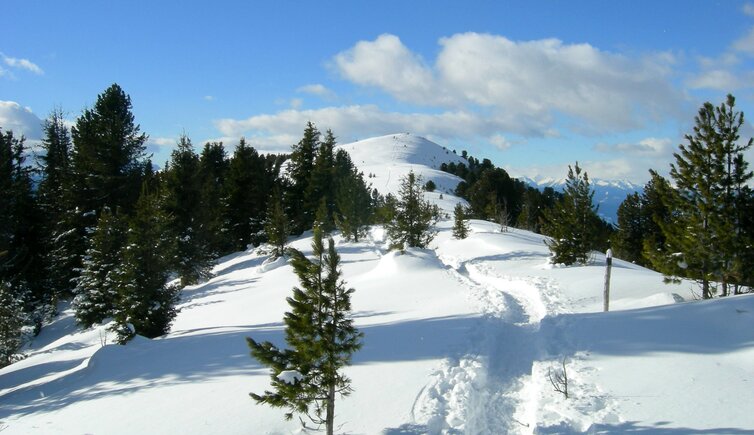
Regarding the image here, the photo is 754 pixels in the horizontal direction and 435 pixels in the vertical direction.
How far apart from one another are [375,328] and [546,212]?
49.8 ft

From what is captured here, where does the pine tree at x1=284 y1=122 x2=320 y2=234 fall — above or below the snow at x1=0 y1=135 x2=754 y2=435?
above

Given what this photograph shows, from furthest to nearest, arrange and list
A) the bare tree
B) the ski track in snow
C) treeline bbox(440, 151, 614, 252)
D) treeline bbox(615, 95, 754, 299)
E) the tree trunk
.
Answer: treeline bbox(440, 151, 614, 252) < treeline bbox(615, 95, 754, 299) < the bare tree < the ski track in snow < the tree trunk

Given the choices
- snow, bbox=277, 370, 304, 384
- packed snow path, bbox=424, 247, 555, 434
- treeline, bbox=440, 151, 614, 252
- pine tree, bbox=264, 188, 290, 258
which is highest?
treeline, bbox=440, 151, 614, 252

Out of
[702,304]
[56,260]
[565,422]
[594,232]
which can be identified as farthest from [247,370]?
[56,260]

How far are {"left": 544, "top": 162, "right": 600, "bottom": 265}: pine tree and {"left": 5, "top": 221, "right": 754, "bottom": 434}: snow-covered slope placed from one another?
584cm

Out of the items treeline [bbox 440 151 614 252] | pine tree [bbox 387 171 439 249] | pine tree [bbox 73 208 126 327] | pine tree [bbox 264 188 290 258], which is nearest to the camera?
pine tree [bbox 73 208 126 327]

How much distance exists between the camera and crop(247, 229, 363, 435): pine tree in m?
6.09

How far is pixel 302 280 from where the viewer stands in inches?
249

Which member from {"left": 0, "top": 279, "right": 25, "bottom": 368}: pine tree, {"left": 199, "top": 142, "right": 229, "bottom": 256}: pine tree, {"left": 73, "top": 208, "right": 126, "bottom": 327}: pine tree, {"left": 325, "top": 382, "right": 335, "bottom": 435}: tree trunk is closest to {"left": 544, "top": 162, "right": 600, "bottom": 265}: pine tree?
{"left": 325, "top": 382, "right": 335, "bottom": 435}: tree trunk

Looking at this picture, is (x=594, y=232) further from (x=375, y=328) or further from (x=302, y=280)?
(x=302, y=280)

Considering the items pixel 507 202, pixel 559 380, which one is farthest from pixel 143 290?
pixel 507 202

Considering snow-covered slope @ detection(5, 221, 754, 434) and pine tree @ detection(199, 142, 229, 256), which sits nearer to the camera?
snow-covered slope @ detection(5, 221, 754, 434)

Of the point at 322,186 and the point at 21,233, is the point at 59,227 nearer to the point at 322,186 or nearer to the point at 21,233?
the point at 21,233

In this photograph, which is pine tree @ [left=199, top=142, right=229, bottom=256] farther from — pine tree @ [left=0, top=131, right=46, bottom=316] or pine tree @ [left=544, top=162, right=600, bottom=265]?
pine tree @ [left=544, top=162, right=600, bottom=265]
